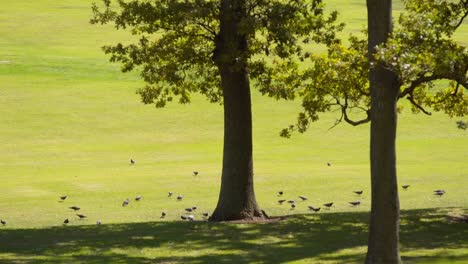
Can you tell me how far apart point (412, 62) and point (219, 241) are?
7237mm

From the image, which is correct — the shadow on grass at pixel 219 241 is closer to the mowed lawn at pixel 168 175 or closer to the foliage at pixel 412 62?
the mowed lawn at pixel 168 175

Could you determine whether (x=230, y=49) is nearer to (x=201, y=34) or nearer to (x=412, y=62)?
(x=201, y=34)

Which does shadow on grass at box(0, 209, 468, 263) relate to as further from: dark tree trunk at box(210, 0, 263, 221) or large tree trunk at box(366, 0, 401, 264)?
large tree trunk at box(366, 0, 401, 264)

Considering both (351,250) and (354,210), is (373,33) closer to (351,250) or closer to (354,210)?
(351,250)

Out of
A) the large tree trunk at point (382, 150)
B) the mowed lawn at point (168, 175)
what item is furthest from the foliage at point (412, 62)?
the mowed lawn at point (168, 175)

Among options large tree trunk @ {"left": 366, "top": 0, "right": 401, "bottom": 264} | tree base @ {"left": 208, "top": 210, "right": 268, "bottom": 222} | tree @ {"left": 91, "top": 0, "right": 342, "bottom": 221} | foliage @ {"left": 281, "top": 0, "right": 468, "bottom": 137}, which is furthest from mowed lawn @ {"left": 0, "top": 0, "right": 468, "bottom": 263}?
foliage @ {"left": 281, "top": 0, "right": 468, "bottom": 137}

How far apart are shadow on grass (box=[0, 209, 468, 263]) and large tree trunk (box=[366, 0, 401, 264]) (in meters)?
1.86

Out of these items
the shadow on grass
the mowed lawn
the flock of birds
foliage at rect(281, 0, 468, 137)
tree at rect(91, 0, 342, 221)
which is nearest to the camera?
foliage at rect(281, 0, 468, 137)

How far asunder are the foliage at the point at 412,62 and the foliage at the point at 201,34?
0.86 m

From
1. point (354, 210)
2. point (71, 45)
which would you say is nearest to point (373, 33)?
point (354, 210)

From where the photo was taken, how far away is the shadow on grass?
19.0 metres

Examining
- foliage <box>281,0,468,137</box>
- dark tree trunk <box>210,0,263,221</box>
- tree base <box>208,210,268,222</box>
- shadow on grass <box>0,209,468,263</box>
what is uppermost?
foliage <box>281,0,468,137</box>

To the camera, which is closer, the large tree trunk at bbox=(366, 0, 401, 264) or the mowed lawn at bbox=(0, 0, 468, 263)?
the large tree trunk at bbox=(366, 0, 401, 264)

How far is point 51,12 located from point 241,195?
226 ft
